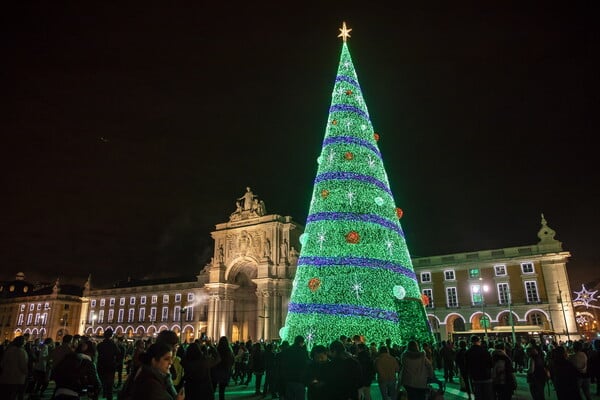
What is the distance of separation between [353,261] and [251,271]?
35.3 m

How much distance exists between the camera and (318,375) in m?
5.65

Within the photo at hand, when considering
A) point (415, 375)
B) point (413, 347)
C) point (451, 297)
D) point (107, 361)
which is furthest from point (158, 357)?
point (451, 297)

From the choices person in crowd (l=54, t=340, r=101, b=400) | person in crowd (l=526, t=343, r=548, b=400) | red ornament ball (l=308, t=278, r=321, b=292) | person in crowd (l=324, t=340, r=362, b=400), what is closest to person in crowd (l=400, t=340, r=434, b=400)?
person in crowd (l=324, t=340, r=362, b=400)

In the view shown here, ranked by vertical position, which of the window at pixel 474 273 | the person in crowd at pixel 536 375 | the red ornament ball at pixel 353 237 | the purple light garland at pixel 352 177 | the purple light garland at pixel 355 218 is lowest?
the person in crowd at pixel 536 375

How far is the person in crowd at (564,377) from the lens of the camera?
771 cm

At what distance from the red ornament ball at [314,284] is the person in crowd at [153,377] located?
1274 cm

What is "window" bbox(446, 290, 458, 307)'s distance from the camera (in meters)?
40.6

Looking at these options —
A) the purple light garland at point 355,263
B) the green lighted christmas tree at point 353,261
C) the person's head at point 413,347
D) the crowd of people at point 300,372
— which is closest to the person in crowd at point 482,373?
the crowd of people at point 300,372

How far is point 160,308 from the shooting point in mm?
58375

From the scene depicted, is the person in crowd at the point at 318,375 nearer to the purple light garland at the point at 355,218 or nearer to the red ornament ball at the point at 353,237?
the red ornament ball at the point at 353,237

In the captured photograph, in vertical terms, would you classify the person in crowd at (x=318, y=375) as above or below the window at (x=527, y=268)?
below

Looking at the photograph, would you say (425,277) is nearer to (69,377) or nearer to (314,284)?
(314,284)

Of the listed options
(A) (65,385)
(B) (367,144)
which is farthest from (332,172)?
(A) (65,385)

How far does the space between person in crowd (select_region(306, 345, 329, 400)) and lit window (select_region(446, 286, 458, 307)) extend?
38.8 m
